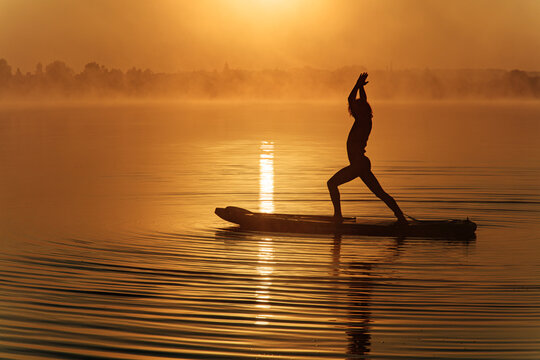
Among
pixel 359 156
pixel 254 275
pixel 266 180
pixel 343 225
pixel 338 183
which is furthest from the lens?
pixel 266 180

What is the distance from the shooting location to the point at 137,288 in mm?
12461

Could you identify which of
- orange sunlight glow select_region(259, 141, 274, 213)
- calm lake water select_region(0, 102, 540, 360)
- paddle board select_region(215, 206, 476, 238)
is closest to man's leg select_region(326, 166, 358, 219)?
paddle board select_region(215, 206, 476, 238)

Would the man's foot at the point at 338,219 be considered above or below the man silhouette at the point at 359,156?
below

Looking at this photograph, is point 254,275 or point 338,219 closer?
point 254,275

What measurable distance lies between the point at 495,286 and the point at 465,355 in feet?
Answer: 11.3

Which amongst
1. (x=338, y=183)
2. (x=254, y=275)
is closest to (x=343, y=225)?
(x=338, y=183)

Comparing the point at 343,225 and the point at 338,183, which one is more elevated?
the point at 338,183

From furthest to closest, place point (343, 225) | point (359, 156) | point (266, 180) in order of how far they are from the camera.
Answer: point (266, 180)
point (359, 156)
point (343, 225)

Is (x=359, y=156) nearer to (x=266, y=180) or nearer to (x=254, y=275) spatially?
(x=254, y=275)

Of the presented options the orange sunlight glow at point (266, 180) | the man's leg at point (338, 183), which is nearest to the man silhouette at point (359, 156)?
the man's leg at point (338, 183)

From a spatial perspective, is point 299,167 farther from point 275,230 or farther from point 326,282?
point 326,282

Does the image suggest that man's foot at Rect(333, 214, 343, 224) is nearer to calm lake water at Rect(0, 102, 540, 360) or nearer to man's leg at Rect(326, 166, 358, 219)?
man's leg at Rect(326, 166, 358, 219)

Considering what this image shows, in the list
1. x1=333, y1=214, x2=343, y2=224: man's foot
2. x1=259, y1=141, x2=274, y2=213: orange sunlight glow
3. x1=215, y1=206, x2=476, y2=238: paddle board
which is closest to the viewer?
x1=215, y1=206, x2=476, y2=238: paddle board

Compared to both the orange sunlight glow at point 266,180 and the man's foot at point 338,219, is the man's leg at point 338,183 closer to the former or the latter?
the man's foot at point 338,219
